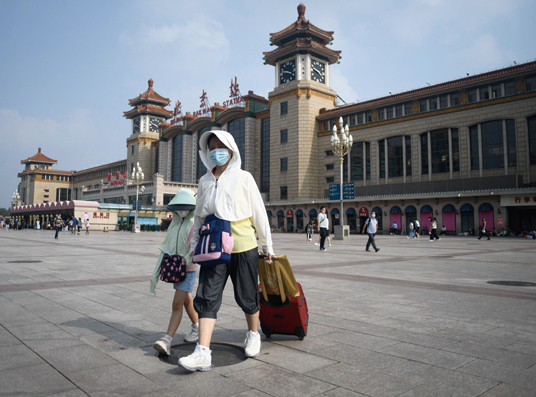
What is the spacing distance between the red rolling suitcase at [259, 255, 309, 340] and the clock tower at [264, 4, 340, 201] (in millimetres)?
50343

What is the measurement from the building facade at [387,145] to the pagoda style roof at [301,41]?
0.52ft

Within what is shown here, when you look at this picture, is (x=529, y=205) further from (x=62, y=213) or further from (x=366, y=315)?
(x=62, y=213)

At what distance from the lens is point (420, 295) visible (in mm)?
6555

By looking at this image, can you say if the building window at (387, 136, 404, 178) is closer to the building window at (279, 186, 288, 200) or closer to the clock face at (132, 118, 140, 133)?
the building window at (279, 186, 288, 200)

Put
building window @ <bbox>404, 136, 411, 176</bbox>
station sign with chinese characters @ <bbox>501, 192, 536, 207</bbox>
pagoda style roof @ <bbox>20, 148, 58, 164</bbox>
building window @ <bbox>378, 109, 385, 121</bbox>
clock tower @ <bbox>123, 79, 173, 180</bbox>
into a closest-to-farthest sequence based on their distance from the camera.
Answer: station sign with chinese characters @ <bbox>501, 192, 536, 207</bbox>, building window @ <bbox>404, 136, 411, 176</bbox>, building window @ <bbox>378, 109, 385, 121</bbox>, clock tower @ <bbox>123, 79, 173, 180</bbox>, pagoda style roof @ <bbox>20, 148, 58, 164</bbox>

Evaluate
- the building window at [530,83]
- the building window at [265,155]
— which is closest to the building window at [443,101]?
the building window at [530,83]

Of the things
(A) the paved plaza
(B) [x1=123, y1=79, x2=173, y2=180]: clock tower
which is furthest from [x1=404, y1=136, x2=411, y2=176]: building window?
(B) [x1=123, y1=79, x2=173, y2=180]: clock tower

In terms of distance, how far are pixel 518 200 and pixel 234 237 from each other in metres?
39.9

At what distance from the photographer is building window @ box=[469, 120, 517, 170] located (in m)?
39.6

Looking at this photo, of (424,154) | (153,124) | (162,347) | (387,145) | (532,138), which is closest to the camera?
(162,347)

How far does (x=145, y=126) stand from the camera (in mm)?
84562

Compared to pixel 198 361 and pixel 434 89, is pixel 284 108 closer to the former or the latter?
pixel 434 89


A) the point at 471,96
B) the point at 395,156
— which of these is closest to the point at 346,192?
the point at 395,156

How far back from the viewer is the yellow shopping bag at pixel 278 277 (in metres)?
3.81
